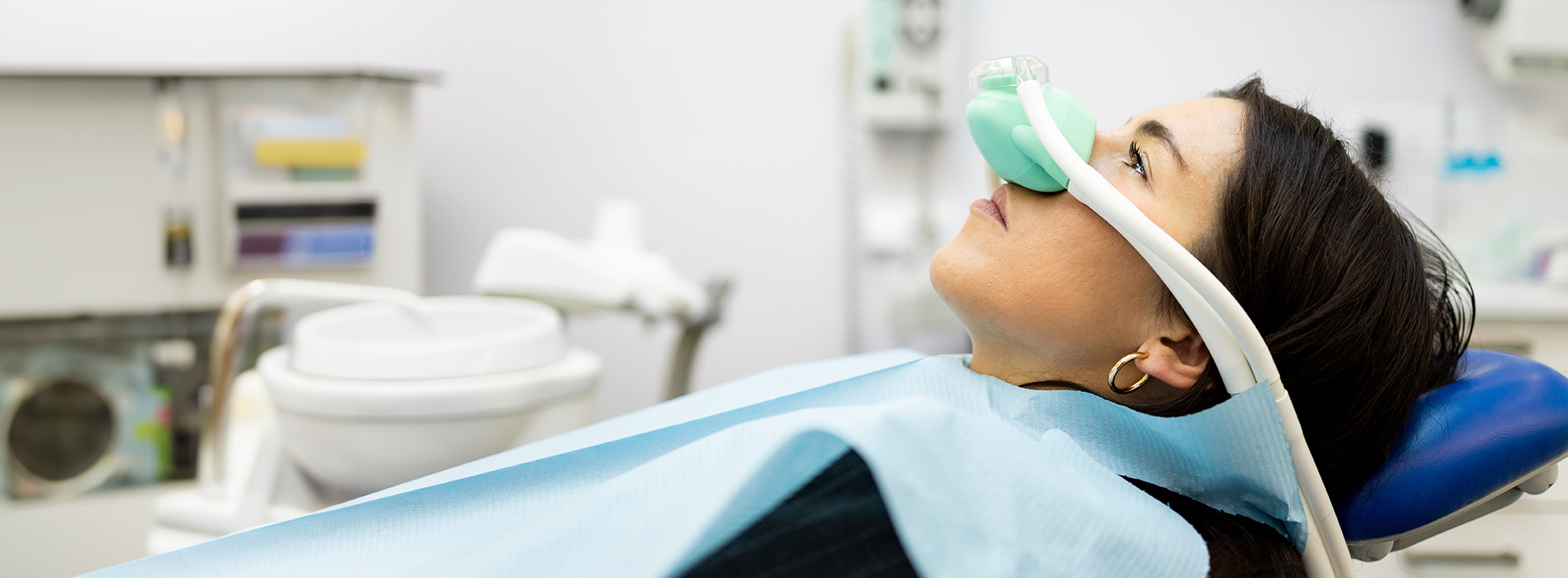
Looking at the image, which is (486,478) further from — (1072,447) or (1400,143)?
(1400,143)

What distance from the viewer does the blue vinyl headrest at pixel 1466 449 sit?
669mm

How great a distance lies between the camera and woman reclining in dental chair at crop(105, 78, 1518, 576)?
500 mm

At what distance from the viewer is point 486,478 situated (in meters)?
0.70

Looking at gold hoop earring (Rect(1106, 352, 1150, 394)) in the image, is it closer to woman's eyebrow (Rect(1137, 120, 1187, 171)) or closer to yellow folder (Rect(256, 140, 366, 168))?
woman's eyebrow (Rect(1137, 120, 1187, 171))

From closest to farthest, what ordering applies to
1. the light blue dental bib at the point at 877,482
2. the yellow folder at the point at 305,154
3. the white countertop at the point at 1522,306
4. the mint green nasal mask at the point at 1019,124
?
1. the light blue dental bib at the point at 877,482
2. the mint green nasal mask at the point at 1019,124
3. the yellow folder at the point at 305,154
4. the white countertop at the point at 1522,306

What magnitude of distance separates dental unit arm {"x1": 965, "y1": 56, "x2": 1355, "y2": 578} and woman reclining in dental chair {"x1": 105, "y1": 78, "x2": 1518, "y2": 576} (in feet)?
0.08

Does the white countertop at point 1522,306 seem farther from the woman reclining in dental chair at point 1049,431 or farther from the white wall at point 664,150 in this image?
the white wall at point 664,150

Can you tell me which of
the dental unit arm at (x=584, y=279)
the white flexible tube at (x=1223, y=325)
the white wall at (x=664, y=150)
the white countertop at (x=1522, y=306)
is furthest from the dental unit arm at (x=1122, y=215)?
the white wall at (x=664, y=150)

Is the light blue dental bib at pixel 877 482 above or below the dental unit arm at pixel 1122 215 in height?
below

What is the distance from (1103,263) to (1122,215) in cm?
11

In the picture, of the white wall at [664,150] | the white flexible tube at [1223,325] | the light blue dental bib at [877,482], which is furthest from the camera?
the white wall at [664,150]

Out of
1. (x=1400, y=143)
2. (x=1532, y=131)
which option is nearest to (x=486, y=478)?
(x=1400, y=143)

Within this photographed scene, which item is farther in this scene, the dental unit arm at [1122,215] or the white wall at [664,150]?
the white wall at [664,150]

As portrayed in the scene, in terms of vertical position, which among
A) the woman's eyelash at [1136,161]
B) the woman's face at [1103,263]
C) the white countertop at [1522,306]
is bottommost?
the white countertop at [1522,306]
